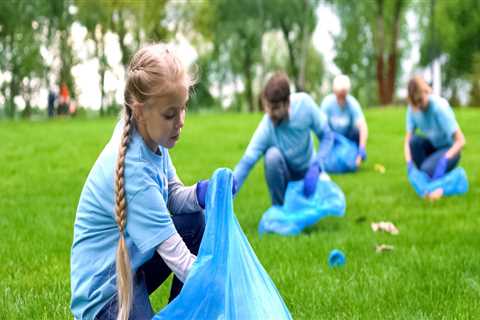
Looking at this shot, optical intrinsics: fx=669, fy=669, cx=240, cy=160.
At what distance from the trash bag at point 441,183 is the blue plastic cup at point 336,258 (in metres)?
2.97

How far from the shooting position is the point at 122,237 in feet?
7.59

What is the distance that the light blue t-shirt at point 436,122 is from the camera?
6.68 meters

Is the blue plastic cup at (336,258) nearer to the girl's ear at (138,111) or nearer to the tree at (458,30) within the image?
the girl's ear at (138,111)

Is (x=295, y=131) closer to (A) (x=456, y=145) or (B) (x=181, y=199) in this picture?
(A) (x=456, y=145)

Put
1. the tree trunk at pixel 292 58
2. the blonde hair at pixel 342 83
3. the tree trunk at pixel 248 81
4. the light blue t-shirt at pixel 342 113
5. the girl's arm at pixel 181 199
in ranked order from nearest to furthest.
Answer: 1. the girl's arm at pixel 181 199
2. the blonde hair at pixel 342 83
3. the light blue t-shirt at pixel 342 113
4. the tree trunk at pixel 292 58
5. the tree trunk at pixel 248 81

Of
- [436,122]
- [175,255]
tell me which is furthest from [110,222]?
[436,122]

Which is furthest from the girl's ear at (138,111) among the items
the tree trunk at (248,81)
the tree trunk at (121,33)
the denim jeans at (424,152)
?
the tree trunk at (248,81)

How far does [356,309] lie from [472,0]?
37.9 metres

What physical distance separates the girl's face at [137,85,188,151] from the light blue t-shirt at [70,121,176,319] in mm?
57

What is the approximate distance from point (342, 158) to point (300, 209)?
419 cm

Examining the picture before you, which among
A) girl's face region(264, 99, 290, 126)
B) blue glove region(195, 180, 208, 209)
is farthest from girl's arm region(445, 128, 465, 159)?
blue glove region(195, 180, 208, 209)

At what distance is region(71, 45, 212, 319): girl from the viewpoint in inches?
89.7

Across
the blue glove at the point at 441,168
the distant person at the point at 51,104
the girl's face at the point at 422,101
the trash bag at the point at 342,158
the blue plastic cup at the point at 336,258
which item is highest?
the girl's face at the point at 422,101

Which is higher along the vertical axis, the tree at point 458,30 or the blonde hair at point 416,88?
the tree at point 458,30
